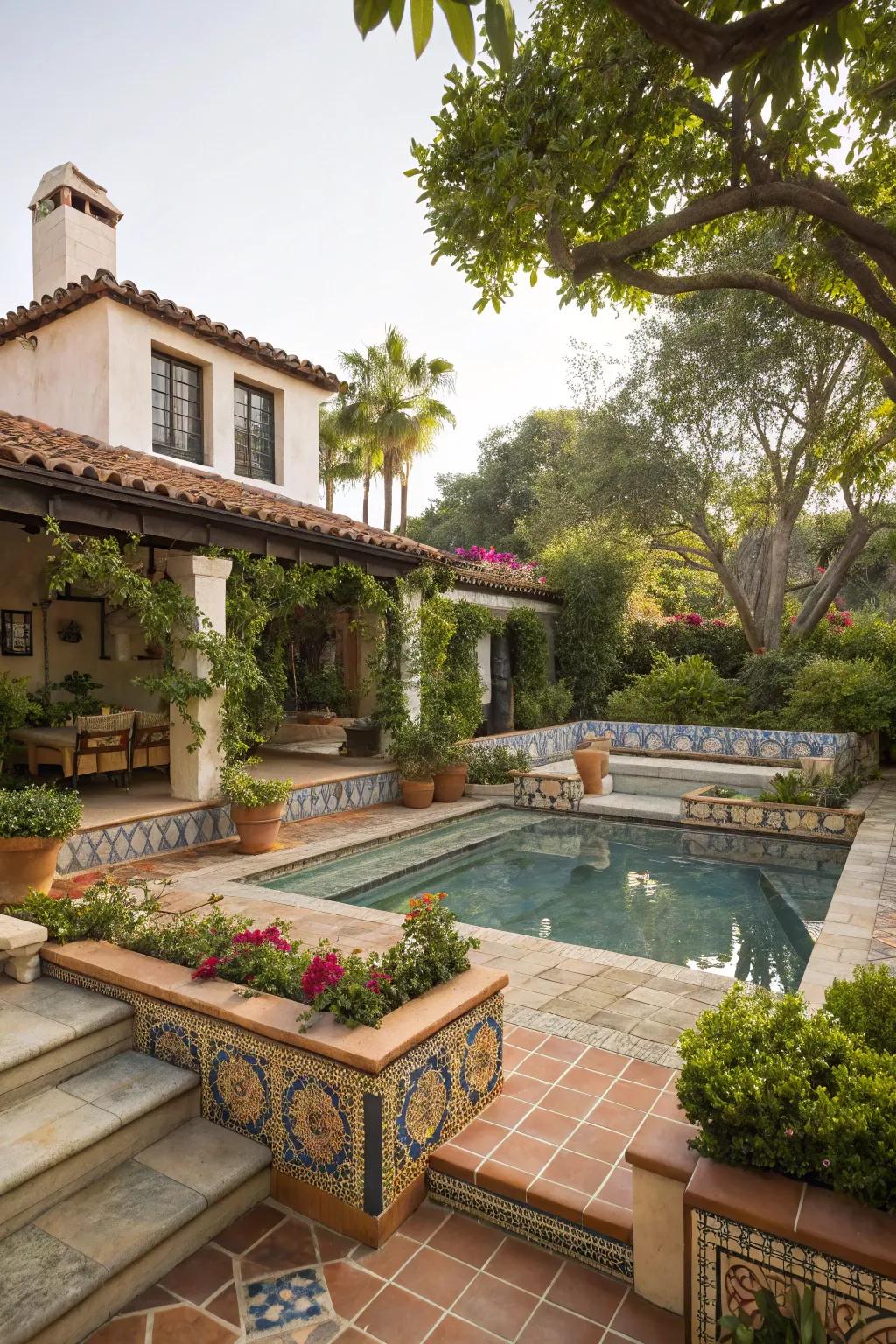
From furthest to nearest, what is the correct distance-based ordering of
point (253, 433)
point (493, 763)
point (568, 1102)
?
1. point (253, 433)
2. point (493, 763)
3. point (568, 1102)

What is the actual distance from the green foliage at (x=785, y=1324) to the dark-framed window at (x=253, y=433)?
38.3ft

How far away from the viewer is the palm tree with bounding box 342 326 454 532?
76.9 feet

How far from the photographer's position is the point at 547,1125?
3234 millimetres

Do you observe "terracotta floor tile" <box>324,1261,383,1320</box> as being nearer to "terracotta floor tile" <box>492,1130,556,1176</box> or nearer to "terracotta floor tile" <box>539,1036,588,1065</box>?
"terracotta floor tile" <box>492,1130,556,1176</box>

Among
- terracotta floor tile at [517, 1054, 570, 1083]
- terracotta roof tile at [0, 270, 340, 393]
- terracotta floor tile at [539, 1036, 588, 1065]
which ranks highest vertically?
terracotta roof tile at [0, 270, 340, 393]

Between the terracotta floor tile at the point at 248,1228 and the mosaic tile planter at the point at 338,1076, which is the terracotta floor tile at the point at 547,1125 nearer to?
the mosaic tile planter at the point at 338,1076

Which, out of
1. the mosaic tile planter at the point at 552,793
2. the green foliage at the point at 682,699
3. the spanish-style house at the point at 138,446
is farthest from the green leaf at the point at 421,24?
the green foliage at the point at 682,699

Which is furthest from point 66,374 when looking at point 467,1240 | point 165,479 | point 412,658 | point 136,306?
point 467,1240

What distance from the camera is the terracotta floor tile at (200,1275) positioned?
2.61m

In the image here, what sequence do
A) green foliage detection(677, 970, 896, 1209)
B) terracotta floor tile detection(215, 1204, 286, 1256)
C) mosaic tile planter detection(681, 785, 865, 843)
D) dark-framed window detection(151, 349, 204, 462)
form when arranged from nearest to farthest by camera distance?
green foliage detection(677, 970, 896, 1209) → terracotta floor tile detection(215, 1204, 286, 1256) → mosaic tile planter detection(681, 785, 865, 843) → dark-framed window detection(151, 349, 204, 462)

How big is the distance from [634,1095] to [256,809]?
17.7 ft

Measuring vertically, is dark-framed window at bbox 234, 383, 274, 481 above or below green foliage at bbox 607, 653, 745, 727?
above

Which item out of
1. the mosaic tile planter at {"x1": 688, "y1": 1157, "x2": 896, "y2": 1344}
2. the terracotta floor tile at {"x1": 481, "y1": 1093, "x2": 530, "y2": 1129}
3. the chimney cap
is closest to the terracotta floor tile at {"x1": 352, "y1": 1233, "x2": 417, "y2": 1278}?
the terracotta floor tile at {"x1": 481, "y1": 1093, "x2": 530, "y2": 1129}

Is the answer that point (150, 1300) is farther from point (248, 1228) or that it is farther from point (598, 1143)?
point (598, 1143)
